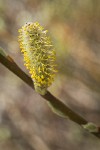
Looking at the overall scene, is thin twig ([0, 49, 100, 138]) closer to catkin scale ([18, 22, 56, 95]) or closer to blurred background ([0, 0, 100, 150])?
catkin scale ([18, 22, 56, 95])

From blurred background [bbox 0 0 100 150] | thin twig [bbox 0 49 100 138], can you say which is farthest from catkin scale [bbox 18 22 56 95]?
blurred background [bbox 0 0 100 150]

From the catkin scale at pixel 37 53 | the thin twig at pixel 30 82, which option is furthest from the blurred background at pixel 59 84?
the catkin scale at pixel 37 53

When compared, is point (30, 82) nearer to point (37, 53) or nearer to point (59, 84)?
point (37, 53)

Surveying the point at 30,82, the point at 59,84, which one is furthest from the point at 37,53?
the point at 59,84

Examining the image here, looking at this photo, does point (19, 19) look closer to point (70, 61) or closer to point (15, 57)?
point (15, 57)

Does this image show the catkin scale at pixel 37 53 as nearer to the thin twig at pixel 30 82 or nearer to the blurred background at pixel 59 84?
the thin twig at pixel 30 82

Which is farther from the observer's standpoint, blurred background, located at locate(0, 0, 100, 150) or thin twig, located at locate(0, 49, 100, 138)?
blurred background, located at locate(0, 0, 100, 150)
